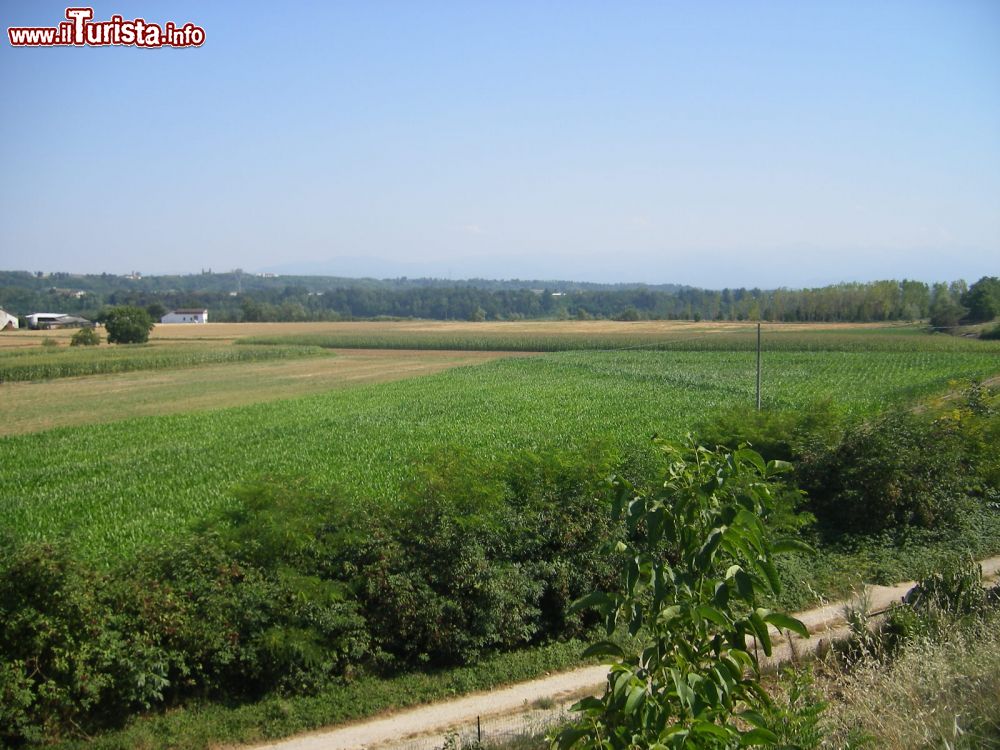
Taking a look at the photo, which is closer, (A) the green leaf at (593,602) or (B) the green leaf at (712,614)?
(B) the green leaf at (712,614)

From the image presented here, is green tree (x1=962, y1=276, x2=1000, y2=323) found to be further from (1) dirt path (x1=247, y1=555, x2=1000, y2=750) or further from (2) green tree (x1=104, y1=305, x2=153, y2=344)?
(2) green tree (x1=104, y1=305, x2=153, y2=344)

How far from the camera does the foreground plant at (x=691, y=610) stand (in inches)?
146

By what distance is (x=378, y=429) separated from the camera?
29.6 meters

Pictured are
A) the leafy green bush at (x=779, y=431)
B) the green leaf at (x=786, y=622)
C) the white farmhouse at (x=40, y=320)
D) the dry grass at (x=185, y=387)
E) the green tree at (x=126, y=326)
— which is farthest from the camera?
the white farmhouse at (x=40, y=320)

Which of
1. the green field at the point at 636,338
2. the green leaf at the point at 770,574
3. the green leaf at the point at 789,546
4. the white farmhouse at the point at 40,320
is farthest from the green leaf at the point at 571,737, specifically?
the white farmhouse at the point at 40,320

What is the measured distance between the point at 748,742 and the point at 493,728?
500cm

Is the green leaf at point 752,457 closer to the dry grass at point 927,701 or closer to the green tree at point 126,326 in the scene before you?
the dry grass at point 927,701

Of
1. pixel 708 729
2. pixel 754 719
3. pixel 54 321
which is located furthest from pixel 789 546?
pixel 54 321

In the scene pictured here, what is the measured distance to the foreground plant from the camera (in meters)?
3.70

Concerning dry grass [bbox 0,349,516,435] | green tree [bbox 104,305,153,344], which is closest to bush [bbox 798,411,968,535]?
dry grass [bbox 0,349,516,435]

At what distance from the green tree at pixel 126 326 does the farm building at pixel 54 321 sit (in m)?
13.2

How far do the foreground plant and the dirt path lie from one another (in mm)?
4520

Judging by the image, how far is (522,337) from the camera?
279 feet

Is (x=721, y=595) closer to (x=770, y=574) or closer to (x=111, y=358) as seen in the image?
(x=770, y=574)
